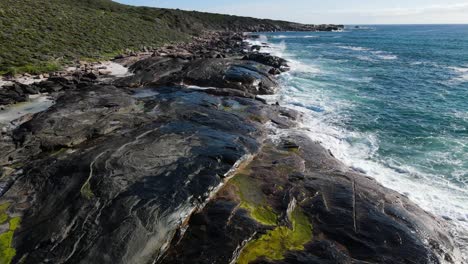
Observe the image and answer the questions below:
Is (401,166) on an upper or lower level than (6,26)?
lower

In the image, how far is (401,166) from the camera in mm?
16734

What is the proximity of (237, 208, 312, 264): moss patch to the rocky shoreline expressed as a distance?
35 mm

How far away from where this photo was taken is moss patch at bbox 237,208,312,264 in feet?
29.7

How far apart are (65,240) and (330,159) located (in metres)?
11.4

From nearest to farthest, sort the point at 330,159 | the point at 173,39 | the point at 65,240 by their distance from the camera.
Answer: the point at 65,240, the point at 330,159, the point at 173,39

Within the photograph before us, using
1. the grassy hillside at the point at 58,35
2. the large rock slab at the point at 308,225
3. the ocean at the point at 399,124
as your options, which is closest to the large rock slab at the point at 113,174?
the large rock slab at the point at 308,225

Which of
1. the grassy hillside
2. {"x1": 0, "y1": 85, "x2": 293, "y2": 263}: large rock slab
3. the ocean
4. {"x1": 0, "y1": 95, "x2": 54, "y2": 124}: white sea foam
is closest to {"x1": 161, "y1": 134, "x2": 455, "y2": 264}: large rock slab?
{"x1": 0, "y1": 85, "x2": 293, "y2": 263}: large rock slab

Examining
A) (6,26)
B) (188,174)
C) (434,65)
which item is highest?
(6,26)

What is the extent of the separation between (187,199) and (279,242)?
3202mm

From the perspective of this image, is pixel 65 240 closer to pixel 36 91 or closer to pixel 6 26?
pixel 36 91

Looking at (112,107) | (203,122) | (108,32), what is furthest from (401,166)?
(108,32)

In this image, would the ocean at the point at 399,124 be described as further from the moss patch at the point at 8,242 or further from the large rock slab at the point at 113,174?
the moss patch at the point at 8,242

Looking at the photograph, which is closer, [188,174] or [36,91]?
[188,174]

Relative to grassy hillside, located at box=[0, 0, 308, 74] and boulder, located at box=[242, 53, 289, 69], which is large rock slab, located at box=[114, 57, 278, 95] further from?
boulder, located at box=[242, 53, 289, 69]
